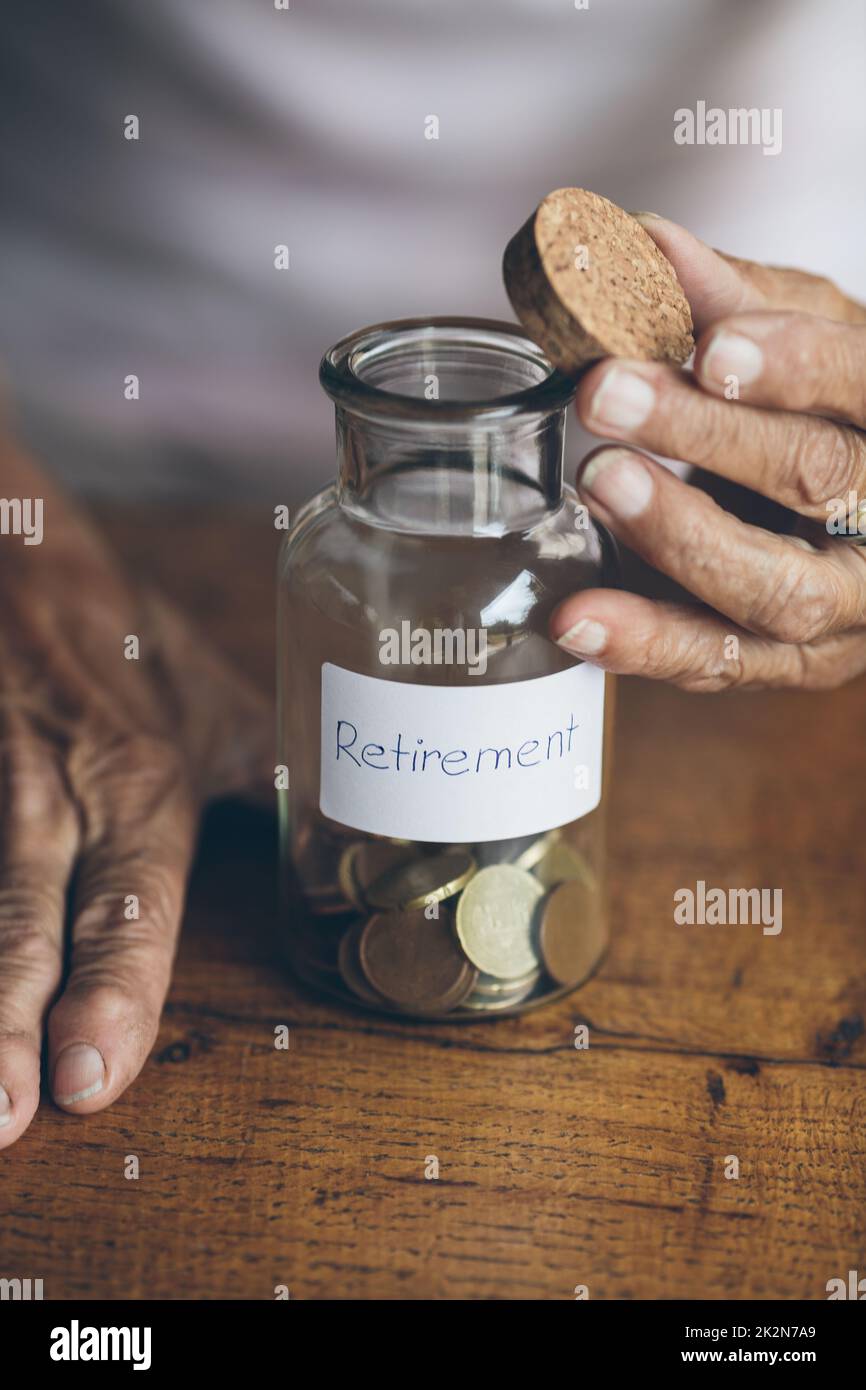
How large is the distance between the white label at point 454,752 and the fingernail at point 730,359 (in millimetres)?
186

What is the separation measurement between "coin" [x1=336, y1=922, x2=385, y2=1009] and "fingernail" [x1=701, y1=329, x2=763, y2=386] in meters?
0.35

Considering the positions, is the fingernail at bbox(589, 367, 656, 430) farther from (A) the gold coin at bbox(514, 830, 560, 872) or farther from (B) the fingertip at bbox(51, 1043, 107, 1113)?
(B) the fingertip at bbox(51, 1043, 107, 1113)

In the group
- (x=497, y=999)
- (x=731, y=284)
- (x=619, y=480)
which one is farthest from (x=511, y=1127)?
(x=731, y=284)

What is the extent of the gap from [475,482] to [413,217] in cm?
60

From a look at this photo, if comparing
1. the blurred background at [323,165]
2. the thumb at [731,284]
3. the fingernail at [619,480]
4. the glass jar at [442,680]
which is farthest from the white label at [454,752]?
the blurred background at [323,165]

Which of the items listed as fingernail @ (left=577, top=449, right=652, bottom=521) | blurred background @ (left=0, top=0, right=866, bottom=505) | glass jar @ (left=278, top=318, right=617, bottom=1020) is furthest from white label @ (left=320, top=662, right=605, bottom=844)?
blurred background @ (left=0, top=0, right=866, bottom=505)

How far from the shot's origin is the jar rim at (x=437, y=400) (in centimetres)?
62

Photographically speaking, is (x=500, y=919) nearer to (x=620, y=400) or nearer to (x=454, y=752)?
(x=454, y=752)

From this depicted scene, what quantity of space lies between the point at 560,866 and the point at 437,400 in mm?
286

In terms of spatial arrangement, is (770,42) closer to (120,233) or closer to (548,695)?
(120,233)

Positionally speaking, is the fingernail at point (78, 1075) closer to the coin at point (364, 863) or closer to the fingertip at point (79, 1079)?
the fingertip at point (79, 1079)

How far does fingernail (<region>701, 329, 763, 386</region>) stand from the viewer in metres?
0.56

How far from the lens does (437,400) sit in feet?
2.07

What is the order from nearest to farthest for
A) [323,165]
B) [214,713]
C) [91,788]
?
1. [91,788]
2. [214,713]
3. [323,165]
